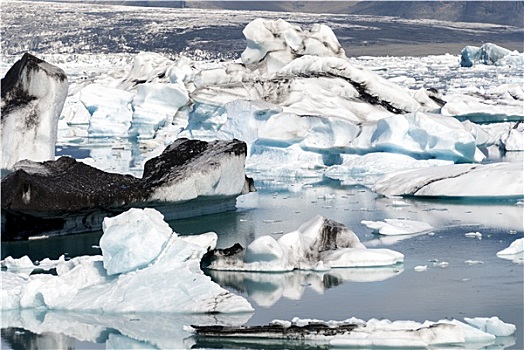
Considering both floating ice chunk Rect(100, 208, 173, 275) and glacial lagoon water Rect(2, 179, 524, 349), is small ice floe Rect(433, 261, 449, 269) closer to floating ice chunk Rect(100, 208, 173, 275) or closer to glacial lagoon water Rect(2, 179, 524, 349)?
glacial lagoon water Rect(2, 179, 524, 349)

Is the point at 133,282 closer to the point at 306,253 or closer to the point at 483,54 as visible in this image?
the point at 306,253

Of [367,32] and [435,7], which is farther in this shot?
[435,7]

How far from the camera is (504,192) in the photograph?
9539mm

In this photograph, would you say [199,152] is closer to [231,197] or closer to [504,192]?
[231,197]

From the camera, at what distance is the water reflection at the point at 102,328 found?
5.35m

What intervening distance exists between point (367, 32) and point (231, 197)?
206 ft

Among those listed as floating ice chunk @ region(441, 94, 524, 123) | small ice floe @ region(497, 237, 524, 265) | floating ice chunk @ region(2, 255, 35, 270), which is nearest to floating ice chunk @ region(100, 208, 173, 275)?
floating ice chunk @ region(2, 255, 35, 270)

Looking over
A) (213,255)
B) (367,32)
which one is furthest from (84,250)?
(367,32)

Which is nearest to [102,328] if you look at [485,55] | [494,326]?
[494,326]

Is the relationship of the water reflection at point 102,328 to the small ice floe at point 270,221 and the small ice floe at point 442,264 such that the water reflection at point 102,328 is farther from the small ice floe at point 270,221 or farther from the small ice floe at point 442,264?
the small ice floe at point 270,221

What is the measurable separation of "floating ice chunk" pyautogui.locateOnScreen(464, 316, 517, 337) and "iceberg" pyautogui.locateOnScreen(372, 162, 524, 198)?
4.37 metres

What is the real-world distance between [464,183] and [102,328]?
4988mm

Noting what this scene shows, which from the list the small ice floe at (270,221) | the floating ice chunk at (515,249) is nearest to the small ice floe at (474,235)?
the floating ice chunk at (515,249)

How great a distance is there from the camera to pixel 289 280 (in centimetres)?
657
